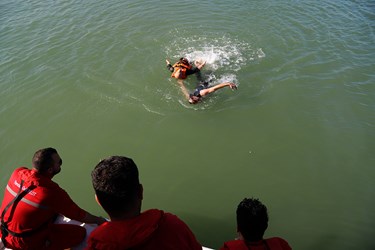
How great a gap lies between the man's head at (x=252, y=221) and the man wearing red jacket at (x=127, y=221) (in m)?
0.96

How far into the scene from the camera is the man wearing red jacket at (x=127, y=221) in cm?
214

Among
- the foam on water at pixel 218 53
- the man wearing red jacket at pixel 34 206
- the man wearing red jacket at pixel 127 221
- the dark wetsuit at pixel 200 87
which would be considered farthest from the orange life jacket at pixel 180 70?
the man wearing red jacket at pixel 127 221

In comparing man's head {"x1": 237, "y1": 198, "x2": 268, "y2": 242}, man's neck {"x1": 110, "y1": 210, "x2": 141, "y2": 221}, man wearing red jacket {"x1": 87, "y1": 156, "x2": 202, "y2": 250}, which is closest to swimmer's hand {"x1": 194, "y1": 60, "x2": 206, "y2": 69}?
man's head {"x1": 237, "y1": 198, "x2": 268, "y2": 242}

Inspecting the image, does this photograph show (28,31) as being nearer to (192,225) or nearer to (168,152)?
(168,152)

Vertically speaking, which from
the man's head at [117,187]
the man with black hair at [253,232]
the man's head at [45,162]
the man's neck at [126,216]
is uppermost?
the man's head at [117,187]

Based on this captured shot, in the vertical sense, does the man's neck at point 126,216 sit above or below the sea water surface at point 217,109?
above

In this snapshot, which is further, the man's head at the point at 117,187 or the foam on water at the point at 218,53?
the foam on water at the point at 218,53

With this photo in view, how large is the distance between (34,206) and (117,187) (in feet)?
6.10

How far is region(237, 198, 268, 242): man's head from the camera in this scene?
313 cm

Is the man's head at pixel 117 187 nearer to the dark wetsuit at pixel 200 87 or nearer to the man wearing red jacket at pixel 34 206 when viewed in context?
the man wearing red jacket at pixel 34 206

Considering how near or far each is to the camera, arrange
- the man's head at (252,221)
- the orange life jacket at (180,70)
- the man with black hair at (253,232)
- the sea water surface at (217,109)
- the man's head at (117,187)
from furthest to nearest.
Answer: the orange life jacket at (180,70) → the sea water surface at (217,109) → the man's head at (252,221) → the man with black hair at (253,232) → the man's head at (117,187)

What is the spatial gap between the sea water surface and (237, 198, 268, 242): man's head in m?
2.14

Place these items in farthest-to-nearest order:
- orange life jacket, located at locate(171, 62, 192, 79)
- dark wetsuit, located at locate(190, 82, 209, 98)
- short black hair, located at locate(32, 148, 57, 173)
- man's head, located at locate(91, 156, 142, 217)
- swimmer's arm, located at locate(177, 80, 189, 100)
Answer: orange life jacket, located at locate(171, 62, 192, 79) < swimmer's arm, located at locate(177, 80, 189, 100) < dark wetsuit, located at locate(190, 82, 209, 98) < short black hair, located at locate(32, 148, 57, 173) < man's head, located at locate(91, 156, 142, 217)

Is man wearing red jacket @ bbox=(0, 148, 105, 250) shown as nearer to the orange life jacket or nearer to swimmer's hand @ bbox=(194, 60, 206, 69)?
the orange life jacket
